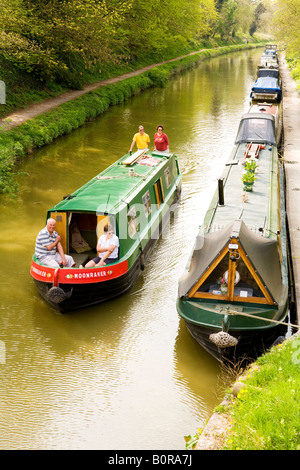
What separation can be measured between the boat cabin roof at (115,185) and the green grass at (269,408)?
4435mm

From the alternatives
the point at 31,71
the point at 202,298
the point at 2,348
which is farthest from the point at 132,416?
the point at 31,71

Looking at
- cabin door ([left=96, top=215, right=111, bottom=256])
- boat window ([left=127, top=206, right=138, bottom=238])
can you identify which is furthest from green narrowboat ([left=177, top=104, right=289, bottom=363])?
cabin door ([left=96, top=215, right=111, bottom=256])

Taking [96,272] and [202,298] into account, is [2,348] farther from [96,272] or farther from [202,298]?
[202,298]

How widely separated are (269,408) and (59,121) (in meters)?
18.4

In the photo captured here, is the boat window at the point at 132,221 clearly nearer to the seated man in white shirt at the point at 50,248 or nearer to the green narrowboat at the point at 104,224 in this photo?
the green narrowboat at the point at 104,224

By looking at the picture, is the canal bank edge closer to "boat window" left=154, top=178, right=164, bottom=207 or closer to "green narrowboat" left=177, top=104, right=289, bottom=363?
"green narrowboat" left=177, top=104, right=289, bottom=363

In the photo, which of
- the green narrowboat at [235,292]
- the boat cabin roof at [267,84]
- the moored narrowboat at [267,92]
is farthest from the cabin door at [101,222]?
the boat cabin roof at [267,84]

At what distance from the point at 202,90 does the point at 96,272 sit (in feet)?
96.3

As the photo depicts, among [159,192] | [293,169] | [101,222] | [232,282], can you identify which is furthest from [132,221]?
[293,169]

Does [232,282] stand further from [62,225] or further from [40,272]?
[62,225]

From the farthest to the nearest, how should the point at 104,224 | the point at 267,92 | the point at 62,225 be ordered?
the point at 267,92, the point at 62,225, the point at 104,224

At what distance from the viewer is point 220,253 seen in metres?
7.95

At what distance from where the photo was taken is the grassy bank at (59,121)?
1636 cm

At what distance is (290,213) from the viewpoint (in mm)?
12805
